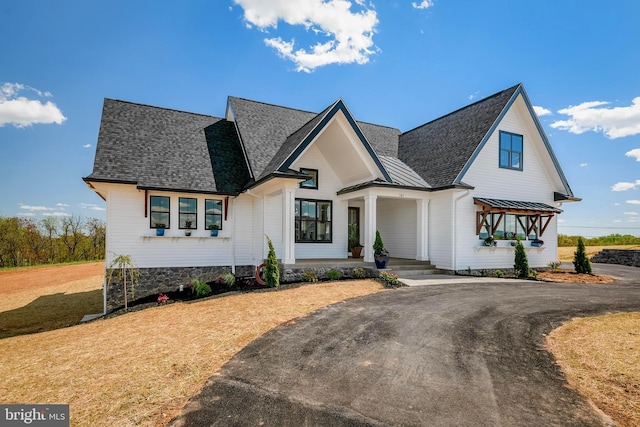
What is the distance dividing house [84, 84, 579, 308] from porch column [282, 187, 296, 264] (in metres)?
0.04

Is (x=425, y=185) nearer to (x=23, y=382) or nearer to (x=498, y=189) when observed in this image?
(x=498, y=189)

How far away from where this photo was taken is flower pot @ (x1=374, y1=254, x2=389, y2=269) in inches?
526

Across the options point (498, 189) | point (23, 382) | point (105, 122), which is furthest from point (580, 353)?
point (105, 122)

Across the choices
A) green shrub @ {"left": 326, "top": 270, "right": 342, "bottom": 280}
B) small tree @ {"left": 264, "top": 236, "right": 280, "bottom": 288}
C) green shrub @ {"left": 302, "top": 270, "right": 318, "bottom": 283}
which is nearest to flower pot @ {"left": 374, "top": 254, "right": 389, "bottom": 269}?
green shrub @ {"left": 326, "top": 270, "right": 342, "bottom": 280}

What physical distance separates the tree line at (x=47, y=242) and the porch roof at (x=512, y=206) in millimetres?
35515

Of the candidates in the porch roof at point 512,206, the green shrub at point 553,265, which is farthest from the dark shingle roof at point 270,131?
the green shrub at point 553,265

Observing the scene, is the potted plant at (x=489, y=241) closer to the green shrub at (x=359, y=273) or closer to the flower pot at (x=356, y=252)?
the flower pot at (x=356, y=252)

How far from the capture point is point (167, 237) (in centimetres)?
1334

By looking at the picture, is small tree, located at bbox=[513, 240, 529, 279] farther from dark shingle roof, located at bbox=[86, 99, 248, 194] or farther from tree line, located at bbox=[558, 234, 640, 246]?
tree line, located at bbox=[558, 234, 640, 246]

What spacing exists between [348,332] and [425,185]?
10.5 metres

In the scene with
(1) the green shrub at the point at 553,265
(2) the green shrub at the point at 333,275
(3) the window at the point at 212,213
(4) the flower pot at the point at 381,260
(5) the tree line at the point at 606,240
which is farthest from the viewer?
(5) the tree line at the point at 606,240

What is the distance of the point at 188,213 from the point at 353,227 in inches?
317

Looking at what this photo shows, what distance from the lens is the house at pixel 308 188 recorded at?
513 inches

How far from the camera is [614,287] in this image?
12555mm
